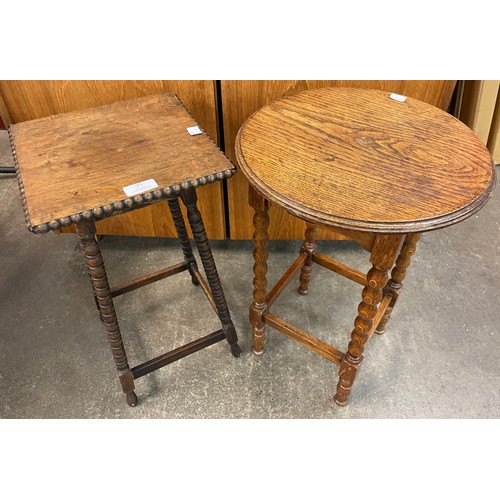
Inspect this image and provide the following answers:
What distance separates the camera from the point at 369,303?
1.17 metres

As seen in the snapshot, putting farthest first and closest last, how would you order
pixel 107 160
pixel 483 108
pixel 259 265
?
1. pixel 483 108
2. pixel 259 265
3. pixel 107 160

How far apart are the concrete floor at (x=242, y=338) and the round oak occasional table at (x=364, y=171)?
27cm

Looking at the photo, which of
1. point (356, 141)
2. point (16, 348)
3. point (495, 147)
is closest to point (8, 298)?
point (16, 348)

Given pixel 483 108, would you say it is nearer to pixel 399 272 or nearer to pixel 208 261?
pixel 399 272

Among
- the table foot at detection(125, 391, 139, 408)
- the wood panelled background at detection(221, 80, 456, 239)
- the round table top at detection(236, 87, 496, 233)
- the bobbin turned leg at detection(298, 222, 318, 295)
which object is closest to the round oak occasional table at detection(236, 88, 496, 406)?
the round table top at detection(236, 87, 496, 233)

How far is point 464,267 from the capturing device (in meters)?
2.00

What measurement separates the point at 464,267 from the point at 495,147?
0.88 metres

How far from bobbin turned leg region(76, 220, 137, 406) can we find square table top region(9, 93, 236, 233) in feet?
0.30

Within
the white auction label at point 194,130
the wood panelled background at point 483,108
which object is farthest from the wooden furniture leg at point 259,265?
the wood panelled background at point 483,108

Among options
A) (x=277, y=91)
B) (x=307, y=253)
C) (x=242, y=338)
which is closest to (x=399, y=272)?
(x=307, y=253)

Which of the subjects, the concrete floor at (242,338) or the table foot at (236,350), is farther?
the table foot at (236,350)

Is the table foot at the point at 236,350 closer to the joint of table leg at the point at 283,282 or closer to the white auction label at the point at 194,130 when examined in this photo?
the joint of table leg at the point at 283,282

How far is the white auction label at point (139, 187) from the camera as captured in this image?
1071 mm

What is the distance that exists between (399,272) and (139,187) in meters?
0.95
